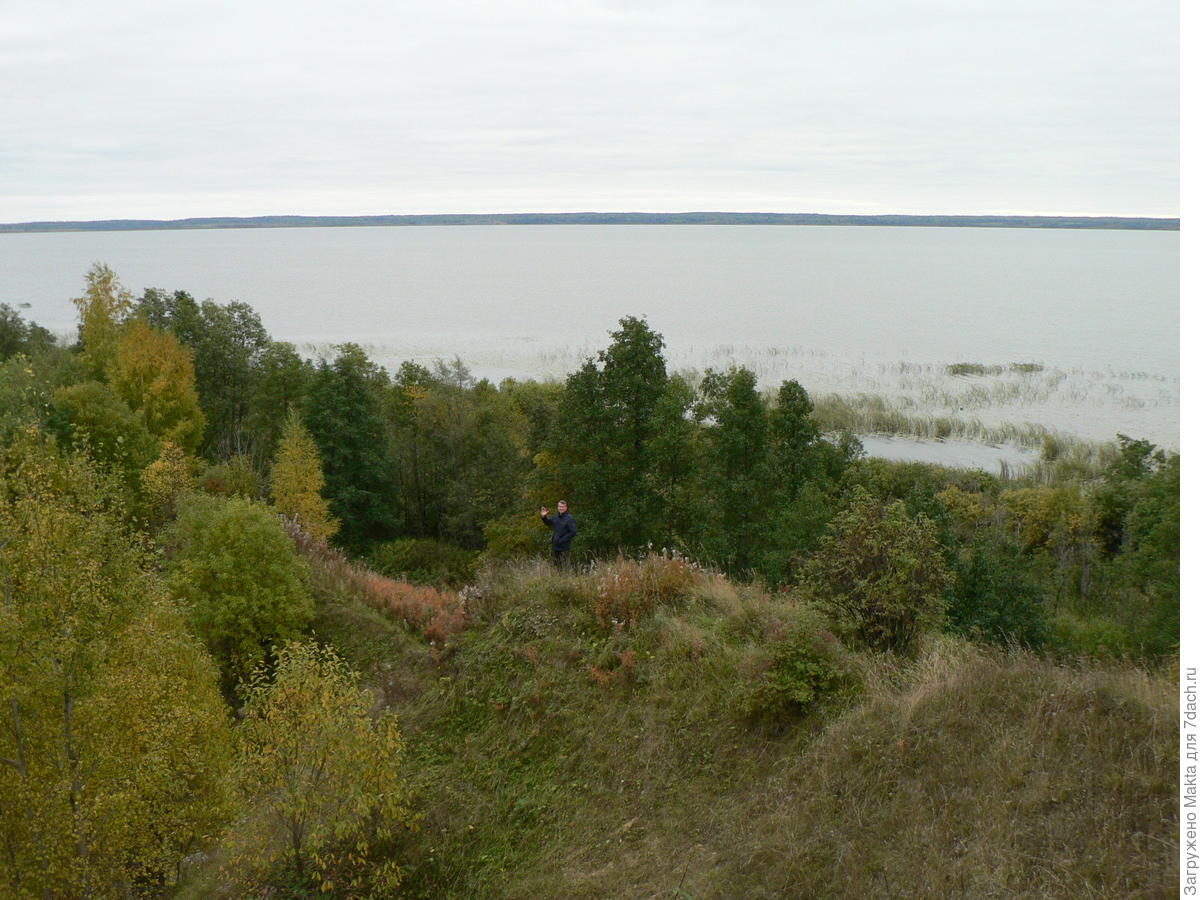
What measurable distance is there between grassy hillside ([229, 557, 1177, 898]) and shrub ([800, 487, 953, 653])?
516mm

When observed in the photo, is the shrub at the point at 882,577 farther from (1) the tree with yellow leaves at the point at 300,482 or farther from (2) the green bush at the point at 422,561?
(1) the tree with yellow leaves at the point at 300,482

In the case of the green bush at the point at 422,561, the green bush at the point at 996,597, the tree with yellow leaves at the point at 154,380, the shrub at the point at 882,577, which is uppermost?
the tree with yellow leaves at the point at 154,380

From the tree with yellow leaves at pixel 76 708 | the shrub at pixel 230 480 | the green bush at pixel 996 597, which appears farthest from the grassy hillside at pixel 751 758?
the shrub at pixel 230 480

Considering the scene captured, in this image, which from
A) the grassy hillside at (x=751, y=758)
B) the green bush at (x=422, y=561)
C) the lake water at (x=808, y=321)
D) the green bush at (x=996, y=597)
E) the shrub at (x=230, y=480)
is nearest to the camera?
the grassy hillside at (x=751, y=758)

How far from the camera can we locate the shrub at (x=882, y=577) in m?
10.8

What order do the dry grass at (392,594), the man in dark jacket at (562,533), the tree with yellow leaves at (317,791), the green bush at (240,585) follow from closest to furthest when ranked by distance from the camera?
the tree with yellow leaves at (317,791)
the dry grass at (392,594)
the man in dark jacket at (562,533)
the green bush at (240,585)

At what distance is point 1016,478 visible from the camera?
129 feet

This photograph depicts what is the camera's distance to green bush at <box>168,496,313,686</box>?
1792 centimetres

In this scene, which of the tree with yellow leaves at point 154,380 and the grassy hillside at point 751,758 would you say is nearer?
the grassy hillside at point 751,758

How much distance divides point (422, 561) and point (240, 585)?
1720cm

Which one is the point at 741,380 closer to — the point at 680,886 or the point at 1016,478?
the point at 680,886

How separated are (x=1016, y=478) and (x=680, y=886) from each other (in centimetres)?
3685

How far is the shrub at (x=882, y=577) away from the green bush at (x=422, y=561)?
896 inches
